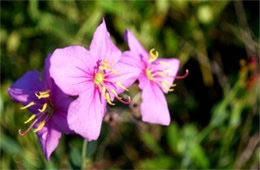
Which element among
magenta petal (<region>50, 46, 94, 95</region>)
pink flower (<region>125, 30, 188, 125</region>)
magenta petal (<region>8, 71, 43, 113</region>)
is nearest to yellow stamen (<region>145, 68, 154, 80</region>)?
pink flower (<region>125, 30, 188, 125</region>)

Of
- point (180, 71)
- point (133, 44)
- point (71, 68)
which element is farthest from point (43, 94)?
point (180, 71)

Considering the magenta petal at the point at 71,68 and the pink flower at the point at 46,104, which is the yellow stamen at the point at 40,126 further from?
the magenta petal at the point at 71,68

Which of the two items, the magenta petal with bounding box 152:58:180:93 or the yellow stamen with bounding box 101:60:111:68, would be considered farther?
the magenta petal with bounding box 152:58:180:93

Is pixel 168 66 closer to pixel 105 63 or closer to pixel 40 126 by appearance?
pixel 105 63

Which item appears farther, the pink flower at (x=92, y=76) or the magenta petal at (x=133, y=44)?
the magenta petal at (x=133, y=44)

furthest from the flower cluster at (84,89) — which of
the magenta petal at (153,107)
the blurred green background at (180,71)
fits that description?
the blurred green background at (180,71)

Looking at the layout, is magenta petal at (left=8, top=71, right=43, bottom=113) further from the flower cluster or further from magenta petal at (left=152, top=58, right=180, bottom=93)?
magenta petal at (left=152, top=58, right=180, bottom=93)

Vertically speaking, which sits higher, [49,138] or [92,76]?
[92,76]
